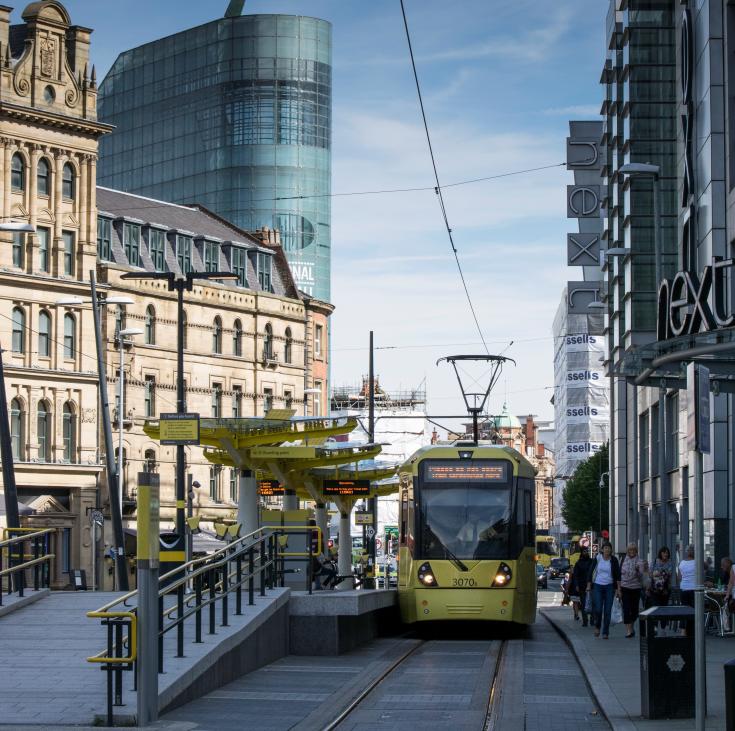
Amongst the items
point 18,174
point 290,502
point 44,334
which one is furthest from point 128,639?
point 44,334

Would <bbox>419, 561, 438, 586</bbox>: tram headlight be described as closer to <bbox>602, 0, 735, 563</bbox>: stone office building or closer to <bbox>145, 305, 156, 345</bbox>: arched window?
<bbox>602, 0, 735, 563</bbox>: stone office building

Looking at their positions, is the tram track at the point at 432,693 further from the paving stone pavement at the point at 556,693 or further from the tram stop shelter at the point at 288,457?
the tram stop shelter at the point at 288,457

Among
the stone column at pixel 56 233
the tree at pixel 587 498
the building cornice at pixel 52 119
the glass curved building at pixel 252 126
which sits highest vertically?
the glass curved building at pixel 252 126

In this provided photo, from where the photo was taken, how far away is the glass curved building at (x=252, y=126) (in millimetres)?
120188

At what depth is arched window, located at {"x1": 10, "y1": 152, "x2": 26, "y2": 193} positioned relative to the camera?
219 ft

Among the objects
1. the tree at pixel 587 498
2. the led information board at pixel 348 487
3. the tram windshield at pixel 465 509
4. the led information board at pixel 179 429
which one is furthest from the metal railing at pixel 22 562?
the tree at pixel 587 498

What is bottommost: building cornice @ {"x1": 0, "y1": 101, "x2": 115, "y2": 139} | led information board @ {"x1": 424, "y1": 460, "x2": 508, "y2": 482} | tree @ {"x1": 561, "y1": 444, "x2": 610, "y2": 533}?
tree @ {"x1": 561, "y1": 444, "x2": 610, "y2": 533}

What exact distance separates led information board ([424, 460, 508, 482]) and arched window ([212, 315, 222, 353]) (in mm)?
53102

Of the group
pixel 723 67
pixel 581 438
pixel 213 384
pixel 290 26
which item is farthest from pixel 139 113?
pixel 723 67

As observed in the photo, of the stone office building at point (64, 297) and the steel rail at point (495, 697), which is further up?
the stone office building at point (64, 297)

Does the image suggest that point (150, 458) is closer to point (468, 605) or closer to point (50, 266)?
point (50, 266)

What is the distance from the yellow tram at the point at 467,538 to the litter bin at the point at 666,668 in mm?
11946

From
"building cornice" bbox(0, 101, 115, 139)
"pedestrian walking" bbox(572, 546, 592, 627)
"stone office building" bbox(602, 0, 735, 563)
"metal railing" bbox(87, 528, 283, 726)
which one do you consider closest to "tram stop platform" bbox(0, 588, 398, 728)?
"metal railing" bbox(87, 528, 283, 726)

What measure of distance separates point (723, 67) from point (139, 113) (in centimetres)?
9893
